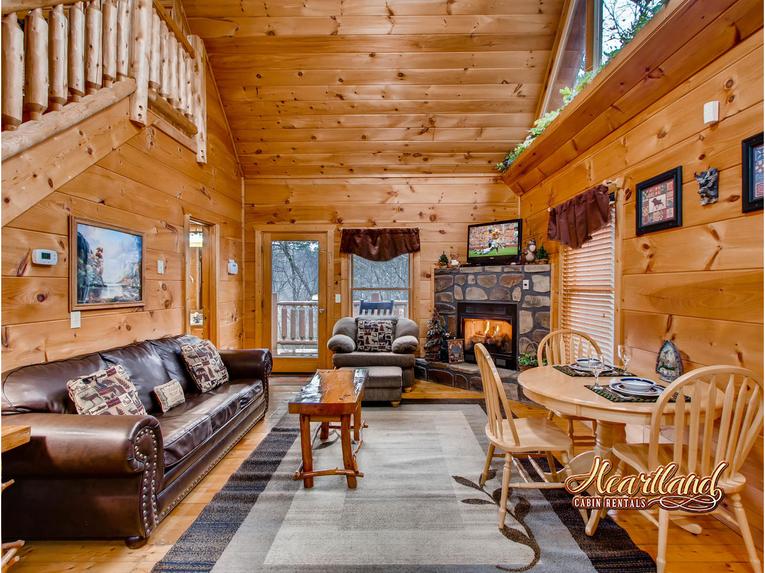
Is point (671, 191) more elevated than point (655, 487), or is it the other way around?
point (671, 191)

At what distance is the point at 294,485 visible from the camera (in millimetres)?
2352

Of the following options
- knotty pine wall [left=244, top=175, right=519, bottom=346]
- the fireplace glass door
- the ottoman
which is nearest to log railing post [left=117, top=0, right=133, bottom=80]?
knotty pine wall [left=244, top=175, right=519, bottom=346]

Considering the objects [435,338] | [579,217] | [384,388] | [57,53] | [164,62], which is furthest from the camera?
[435,338]

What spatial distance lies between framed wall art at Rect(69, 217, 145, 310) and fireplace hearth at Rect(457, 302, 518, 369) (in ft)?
11.7

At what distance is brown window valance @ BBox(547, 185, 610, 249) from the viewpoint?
3086 mm

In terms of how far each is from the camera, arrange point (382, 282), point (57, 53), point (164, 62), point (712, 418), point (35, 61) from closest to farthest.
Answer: point (712, 418) < point (35, 61) < point (57, 53) < point (164, 62) < point (382, 282)

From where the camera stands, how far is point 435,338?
4.85 meters

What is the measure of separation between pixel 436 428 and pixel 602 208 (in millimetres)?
2342

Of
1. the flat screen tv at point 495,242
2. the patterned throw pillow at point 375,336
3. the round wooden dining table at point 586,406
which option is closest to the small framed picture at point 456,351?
the patterned throw pillow at point 375,336

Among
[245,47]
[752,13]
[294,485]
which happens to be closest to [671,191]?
[752,13]

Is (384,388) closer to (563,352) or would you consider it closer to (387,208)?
(563,352)

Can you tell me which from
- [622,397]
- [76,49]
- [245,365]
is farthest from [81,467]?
[622,397]

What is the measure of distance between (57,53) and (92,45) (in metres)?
0.35

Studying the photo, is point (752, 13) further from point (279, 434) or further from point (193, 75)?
point (193, 75)
